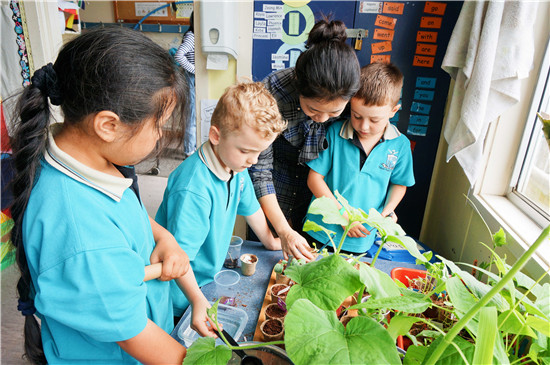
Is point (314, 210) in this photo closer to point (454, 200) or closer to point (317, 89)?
point (317, 89)

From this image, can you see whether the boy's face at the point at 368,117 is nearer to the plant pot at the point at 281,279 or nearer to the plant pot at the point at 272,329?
the plant pot at the point at 281,279

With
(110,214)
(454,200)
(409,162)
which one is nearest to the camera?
(110,214)

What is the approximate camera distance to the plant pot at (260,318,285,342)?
2.74ft

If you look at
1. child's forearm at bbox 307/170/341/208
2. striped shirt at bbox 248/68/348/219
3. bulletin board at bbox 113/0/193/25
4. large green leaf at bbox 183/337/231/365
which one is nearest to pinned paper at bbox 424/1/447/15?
striped shirt at bbox 248/68/348/219

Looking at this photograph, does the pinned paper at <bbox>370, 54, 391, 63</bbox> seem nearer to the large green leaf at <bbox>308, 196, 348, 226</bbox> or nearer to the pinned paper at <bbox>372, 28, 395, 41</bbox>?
the pinned paper at <bbox>372, 28, 395, 41</bbox>

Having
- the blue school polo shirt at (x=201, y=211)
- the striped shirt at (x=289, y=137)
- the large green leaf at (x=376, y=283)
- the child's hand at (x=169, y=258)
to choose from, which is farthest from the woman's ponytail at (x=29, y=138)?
the striped shirt at (x=289, y=137)

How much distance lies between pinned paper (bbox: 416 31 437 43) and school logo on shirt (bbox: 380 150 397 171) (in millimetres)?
837

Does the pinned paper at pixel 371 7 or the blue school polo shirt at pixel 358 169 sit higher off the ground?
the pinned paper at pixel 371 7

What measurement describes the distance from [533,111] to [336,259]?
134 centimetres

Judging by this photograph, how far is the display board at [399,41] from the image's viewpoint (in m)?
1.88

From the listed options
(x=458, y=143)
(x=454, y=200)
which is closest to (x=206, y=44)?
Result: (x=458, y=143)

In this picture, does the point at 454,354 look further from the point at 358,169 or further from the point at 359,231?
the point at 358,169

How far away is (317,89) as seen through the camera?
47.9 inches

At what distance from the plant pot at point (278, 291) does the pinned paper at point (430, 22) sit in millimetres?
1713
